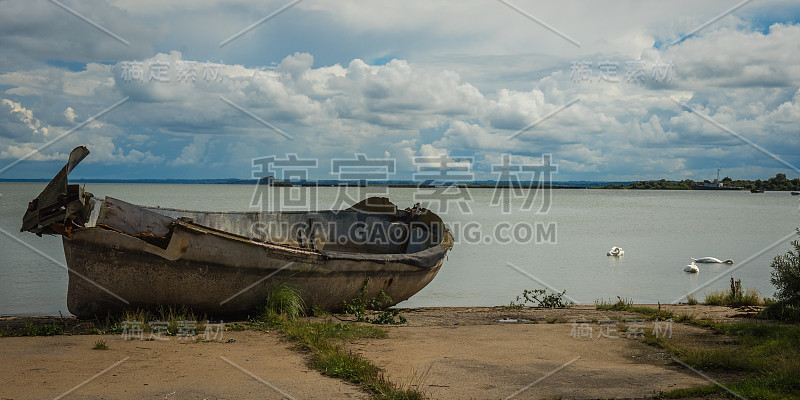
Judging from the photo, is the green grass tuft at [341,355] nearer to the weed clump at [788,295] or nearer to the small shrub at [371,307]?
the small shrub at [371,307]

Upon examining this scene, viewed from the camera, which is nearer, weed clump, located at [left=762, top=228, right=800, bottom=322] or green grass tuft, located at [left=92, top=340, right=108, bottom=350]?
green grass tuft, located at [left=92, top=340, right=108, bottom=350]

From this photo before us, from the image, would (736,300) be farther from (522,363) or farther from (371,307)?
(522,363)

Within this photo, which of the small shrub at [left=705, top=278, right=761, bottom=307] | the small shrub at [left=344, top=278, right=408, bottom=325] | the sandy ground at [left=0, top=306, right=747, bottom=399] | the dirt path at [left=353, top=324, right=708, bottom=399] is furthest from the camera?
the small shrub at [left=705, top=278, right=761, bottom=307]

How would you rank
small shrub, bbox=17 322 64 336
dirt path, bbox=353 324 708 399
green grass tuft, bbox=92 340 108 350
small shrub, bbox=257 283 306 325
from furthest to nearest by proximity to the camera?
1. small shrub, bbox=257 283 306 325
2. small shrub, bbox=17 322 64 336
3. green grass tuft, bbox=92 340 108 350
4. dirt path, bbox=353 324 708 399

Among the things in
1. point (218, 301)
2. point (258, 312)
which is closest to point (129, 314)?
point (218, 301)

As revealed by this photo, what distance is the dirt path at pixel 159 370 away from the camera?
4996 millimetres

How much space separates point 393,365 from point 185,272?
342 centimetres

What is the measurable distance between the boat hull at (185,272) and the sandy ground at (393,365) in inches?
32.6

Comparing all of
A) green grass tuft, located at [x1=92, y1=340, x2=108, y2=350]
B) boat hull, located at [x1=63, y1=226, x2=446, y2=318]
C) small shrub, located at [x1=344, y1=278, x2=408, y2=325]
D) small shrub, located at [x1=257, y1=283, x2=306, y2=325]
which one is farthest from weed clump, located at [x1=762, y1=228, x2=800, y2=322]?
green grass tuft, located at [x1=92, y1=340, x2=108, y2=350]

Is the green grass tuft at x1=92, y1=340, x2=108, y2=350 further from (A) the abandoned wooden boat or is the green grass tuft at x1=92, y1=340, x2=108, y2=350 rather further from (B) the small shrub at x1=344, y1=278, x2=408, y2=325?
(B) the small shrub at x1=344, y1=278, x2=408, y2=325

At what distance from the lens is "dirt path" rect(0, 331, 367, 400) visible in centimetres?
500

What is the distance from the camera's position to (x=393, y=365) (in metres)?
6.20

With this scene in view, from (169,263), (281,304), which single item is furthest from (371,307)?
(169,263)

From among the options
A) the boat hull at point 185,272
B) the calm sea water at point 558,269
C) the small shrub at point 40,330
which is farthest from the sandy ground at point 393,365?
the calm sea water at point 558,269
